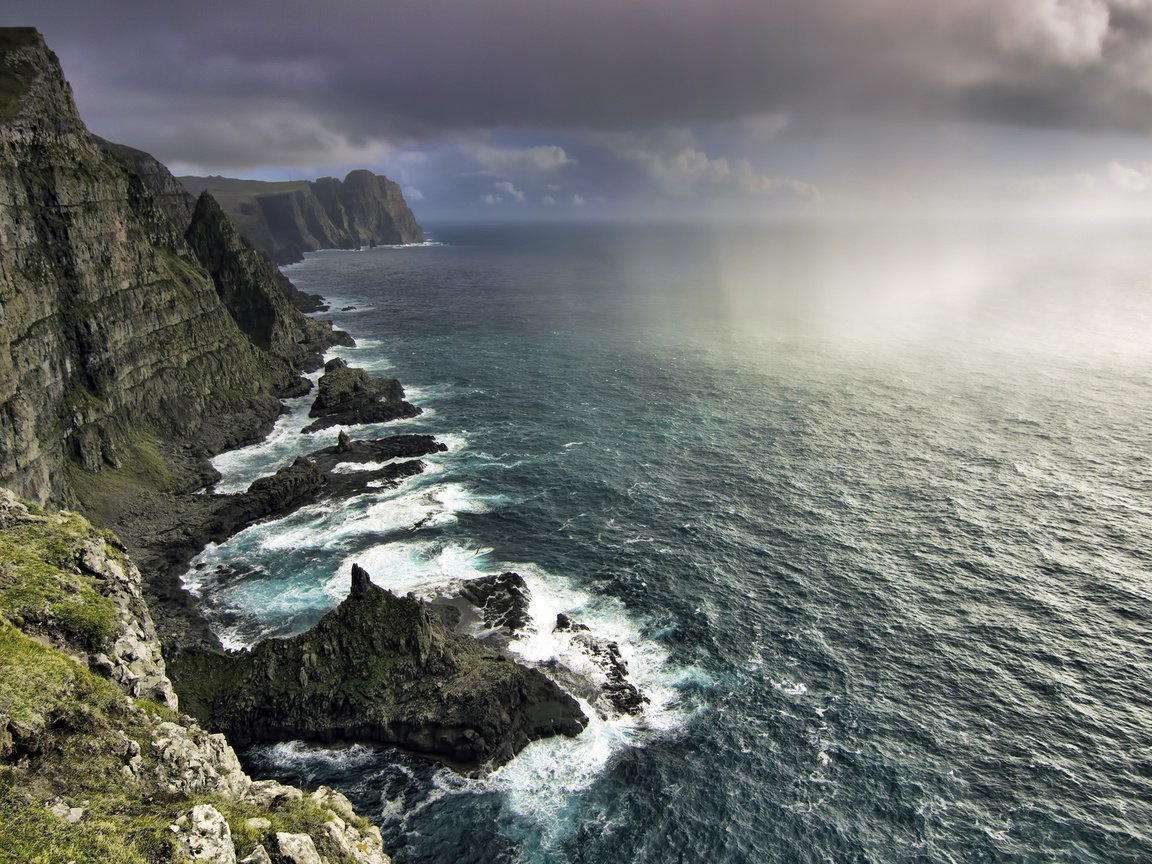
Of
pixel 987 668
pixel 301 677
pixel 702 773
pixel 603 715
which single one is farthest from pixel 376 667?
pixel 987 668

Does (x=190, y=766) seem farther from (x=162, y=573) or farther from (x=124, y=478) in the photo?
(x=124, y=478)

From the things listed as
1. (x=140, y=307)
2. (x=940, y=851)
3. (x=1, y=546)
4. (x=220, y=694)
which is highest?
(x=140, y=307)

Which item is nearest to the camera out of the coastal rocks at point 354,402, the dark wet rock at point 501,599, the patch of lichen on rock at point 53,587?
the patch of lichen on rock at point 53,587

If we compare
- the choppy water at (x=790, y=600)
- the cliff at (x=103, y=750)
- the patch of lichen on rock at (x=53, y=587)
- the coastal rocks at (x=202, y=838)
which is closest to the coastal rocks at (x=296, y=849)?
the cliff at (x=103, y=750)

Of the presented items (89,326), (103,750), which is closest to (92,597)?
(103,750)

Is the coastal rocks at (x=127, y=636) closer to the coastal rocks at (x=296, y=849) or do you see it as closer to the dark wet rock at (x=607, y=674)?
the coastal rocks at (x=296, y=849)

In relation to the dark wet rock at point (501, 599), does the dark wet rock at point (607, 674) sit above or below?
below

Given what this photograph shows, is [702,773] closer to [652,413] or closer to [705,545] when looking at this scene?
[705,545]
